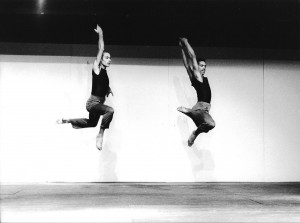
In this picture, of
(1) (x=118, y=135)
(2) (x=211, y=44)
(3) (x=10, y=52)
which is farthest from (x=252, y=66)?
(3) (x=10, y=52)

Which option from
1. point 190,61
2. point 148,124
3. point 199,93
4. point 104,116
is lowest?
point 148,124

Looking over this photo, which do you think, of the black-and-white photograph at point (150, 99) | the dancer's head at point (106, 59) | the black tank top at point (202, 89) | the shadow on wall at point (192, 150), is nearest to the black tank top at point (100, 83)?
the dancer's head at point (106, 59)

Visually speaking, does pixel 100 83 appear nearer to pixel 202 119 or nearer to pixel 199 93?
pixel 199 93

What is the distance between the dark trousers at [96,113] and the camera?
24.4 feet

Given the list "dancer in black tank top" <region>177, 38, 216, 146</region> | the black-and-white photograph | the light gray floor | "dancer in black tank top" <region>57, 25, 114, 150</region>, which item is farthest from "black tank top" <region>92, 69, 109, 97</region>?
the light gray floor

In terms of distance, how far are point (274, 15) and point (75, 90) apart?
4.09 meters

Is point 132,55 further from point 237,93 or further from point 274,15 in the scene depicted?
point 274,15

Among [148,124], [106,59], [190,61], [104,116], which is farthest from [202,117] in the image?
[148,124]

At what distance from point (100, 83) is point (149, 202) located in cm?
224

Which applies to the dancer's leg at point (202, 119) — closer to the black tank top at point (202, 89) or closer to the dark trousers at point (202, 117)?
the dark trousers at point (202, 117)

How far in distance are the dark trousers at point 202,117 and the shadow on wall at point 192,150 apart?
1.63 metres

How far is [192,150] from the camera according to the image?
947 centimetres

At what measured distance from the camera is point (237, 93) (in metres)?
9.62

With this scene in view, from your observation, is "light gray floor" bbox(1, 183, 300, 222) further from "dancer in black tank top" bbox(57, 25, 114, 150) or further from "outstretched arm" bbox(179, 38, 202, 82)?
"outstretched arm" bbox(179, 38, 202, 82)
